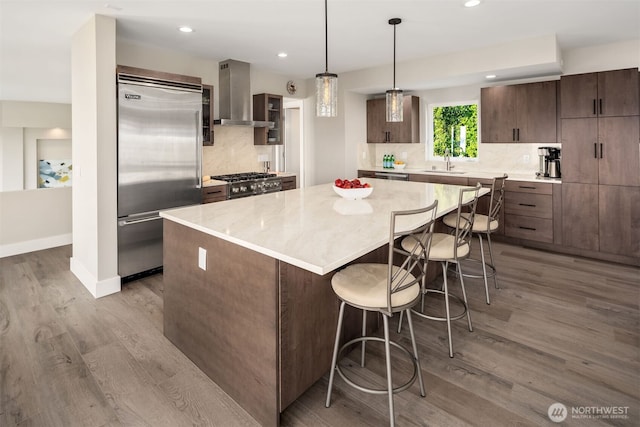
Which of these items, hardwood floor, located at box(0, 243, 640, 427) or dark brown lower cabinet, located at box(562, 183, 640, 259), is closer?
hardwood floor, located at box(0, 243, 640, 427)

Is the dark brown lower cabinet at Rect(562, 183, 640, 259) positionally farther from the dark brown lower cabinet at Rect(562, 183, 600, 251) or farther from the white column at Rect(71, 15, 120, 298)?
the white column at Rect(71, 15, 120, 298)

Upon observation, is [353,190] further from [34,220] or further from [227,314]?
[34,220]

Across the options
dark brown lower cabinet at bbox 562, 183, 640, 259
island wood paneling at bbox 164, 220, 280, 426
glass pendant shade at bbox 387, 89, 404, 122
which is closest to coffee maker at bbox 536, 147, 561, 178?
dark brown lower cabinet at bbox 562, 183, 640, 259

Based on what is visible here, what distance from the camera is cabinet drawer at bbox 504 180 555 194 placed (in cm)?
459

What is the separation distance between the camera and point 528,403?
6.32 ft

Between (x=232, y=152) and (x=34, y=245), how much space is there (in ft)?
9.15

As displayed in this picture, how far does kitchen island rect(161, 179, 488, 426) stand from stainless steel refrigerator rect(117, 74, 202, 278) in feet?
4.49

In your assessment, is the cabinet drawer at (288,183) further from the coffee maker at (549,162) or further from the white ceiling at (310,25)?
the coffee maker at (549,162)

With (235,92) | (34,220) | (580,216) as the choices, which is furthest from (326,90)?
(34,220)

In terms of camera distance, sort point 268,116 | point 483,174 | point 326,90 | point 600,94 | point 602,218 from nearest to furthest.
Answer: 1. point 326,90
2. point 600,94
3. point 602,218
4. point 483,174
5. point 268,116

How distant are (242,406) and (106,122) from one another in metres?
2.73

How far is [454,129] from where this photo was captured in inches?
231

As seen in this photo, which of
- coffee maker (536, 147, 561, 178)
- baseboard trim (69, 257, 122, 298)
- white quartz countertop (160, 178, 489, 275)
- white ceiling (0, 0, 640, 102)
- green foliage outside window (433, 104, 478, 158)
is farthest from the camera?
green foliage outside window (433, 104, 478, 158)

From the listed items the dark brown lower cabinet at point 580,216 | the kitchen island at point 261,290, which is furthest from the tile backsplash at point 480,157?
the kitchen island at point 261,290
